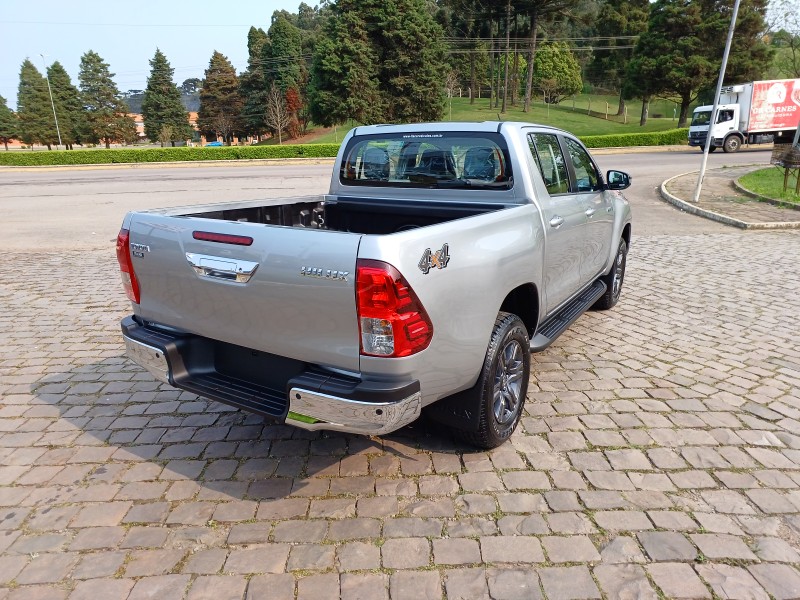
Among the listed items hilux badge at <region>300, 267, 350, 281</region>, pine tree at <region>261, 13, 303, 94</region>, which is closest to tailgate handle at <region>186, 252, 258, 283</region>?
hilux badge at <region>300, 267, 350, 281</region>

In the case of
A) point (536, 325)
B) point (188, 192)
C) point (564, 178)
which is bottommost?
point (188, 192)

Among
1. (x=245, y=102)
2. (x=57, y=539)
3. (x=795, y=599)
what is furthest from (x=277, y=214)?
(x=245, y=102)

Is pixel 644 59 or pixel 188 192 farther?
pixel 644 59

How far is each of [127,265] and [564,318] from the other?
10.5ft

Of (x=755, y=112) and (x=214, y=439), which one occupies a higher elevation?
(x=755, y=112)

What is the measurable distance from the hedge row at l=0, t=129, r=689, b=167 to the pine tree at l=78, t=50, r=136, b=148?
3308cm

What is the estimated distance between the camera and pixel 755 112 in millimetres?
29359

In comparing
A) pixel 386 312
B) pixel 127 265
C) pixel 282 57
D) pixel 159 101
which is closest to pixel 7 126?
pixel 159 101

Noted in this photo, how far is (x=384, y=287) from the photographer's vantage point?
2322mm

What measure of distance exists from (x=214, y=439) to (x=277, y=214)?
175 cm

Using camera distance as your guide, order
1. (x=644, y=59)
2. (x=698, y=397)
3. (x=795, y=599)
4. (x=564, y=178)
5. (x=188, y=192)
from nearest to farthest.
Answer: (x=795, y=599) < (x=698, y=397) < (x=564, y=178) < (x=188, y=192) < (x=644, y=59)

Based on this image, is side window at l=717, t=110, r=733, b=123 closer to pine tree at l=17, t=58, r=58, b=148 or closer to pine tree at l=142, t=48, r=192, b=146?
pine tree at l=142, t=48, r=192, b=146

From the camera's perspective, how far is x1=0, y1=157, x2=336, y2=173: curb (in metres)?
33.0

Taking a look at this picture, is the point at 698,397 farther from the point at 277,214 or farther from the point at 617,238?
the point at 277,214
